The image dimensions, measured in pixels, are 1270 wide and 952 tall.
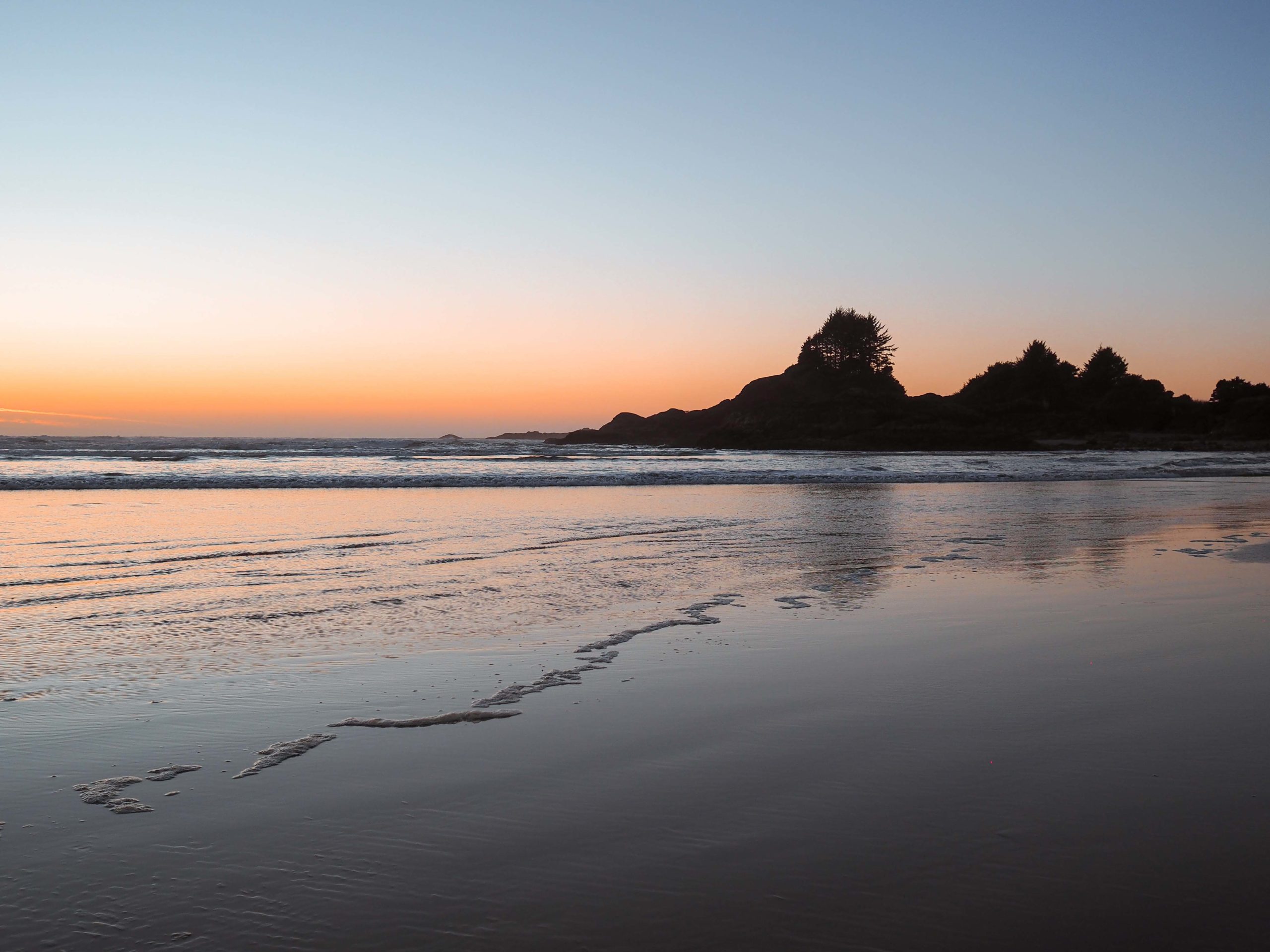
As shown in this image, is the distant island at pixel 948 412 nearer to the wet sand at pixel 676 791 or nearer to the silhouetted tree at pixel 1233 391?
the silhouetted tree at pixel 1233 391

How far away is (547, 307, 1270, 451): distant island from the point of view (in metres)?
63.5

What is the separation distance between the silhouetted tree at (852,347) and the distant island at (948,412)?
110 mm

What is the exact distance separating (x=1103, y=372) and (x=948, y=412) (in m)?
19.5

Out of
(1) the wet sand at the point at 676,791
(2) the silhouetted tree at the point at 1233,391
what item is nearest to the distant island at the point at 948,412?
(2) the silhouetted tree at the point at 1233,391

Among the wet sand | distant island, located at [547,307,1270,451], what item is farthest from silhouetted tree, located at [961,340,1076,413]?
the wet sand

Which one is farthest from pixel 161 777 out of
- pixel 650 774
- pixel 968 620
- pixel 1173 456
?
pixel 1173 456

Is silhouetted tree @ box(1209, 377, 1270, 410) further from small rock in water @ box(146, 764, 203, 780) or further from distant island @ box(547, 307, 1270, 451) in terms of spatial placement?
small rock in water @ box(146, 764, 203, 780)

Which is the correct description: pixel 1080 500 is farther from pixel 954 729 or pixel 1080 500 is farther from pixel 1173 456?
pixel 1173 456

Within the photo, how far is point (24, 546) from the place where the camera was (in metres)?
10.1

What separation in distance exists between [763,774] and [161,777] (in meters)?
2.40

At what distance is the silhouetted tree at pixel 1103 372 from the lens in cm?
8081

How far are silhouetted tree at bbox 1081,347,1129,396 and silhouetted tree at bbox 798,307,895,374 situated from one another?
61.0ft

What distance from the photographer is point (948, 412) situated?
74.8m

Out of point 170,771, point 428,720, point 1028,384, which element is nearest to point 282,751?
point 170,771
